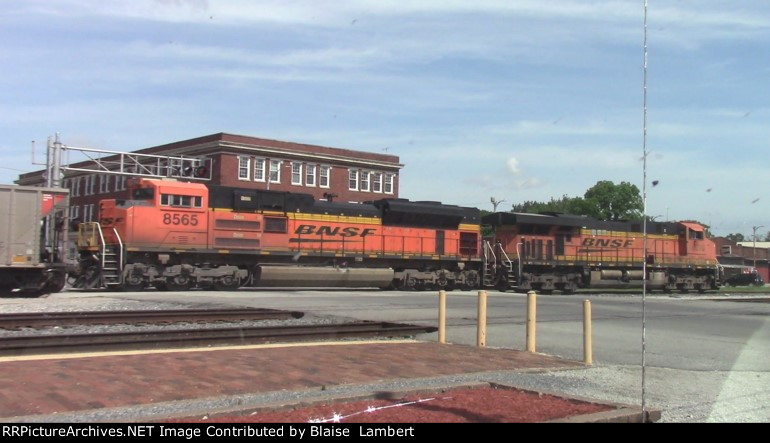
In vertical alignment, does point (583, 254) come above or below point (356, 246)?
below

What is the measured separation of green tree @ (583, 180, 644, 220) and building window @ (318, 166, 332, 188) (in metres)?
33.7

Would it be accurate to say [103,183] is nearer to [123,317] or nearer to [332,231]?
[332,231]

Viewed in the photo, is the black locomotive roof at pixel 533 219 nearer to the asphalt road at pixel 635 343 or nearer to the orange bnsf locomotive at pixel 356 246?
the orange bnsf locomotive at pixel 356 246

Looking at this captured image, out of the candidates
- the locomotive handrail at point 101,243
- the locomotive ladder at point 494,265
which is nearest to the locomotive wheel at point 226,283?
the locomotive handrail at point 101,243

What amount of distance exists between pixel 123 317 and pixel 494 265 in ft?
79.3

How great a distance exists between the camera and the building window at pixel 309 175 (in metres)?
65.0

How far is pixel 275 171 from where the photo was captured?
6266 cm

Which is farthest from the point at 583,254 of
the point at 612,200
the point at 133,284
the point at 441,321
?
the point at 612,200

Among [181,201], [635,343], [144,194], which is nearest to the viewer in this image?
[635,343]

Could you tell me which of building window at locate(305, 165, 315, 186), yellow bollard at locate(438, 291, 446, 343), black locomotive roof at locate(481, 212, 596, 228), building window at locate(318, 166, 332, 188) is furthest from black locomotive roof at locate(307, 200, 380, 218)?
building window at locate(318, 166, 332, 188)

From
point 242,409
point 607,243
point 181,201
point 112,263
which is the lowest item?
point 242,409

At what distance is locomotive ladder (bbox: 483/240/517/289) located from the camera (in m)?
34.8

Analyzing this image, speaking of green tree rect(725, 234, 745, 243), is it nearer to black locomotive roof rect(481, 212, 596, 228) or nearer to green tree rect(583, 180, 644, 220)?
green tree rect(583, 180, 644, 220)

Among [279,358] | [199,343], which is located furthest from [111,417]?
[199,343]
